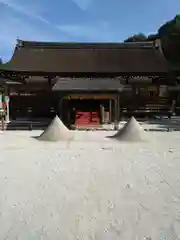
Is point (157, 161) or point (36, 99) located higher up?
point (36, 99)

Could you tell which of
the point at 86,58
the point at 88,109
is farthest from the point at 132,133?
Answer: the point at 86,58

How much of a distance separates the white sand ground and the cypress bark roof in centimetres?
1350

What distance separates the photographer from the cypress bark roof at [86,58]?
23.5 m

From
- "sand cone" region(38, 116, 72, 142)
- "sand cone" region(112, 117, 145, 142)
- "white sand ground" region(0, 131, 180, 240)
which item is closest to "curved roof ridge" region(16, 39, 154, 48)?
"sand cone" region(112, 117, 145, 142)

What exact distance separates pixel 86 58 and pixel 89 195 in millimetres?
21662

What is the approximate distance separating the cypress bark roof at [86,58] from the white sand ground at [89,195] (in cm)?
1350

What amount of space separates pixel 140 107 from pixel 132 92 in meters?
1.59

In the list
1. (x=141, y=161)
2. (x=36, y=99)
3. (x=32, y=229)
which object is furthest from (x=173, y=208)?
(x=36, y=99)

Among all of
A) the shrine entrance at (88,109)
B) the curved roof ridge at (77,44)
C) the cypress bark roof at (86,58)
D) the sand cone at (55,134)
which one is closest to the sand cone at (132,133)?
the sand cone at (55,134)

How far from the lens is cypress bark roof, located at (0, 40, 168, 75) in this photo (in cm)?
2348

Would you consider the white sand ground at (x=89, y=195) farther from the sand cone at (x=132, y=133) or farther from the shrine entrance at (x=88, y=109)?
the shrine entrance at (x=88, y=109)

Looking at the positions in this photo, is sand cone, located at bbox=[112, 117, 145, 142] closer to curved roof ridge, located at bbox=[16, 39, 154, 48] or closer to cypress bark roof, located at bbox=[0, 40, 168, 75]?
cypress bark roof, located at bbox=[0, 40, 168, 75]

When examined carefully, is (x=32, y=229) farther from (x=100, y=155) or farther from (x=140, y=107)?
(x=140, y=107)

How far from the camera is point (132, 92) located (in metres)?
25.3
